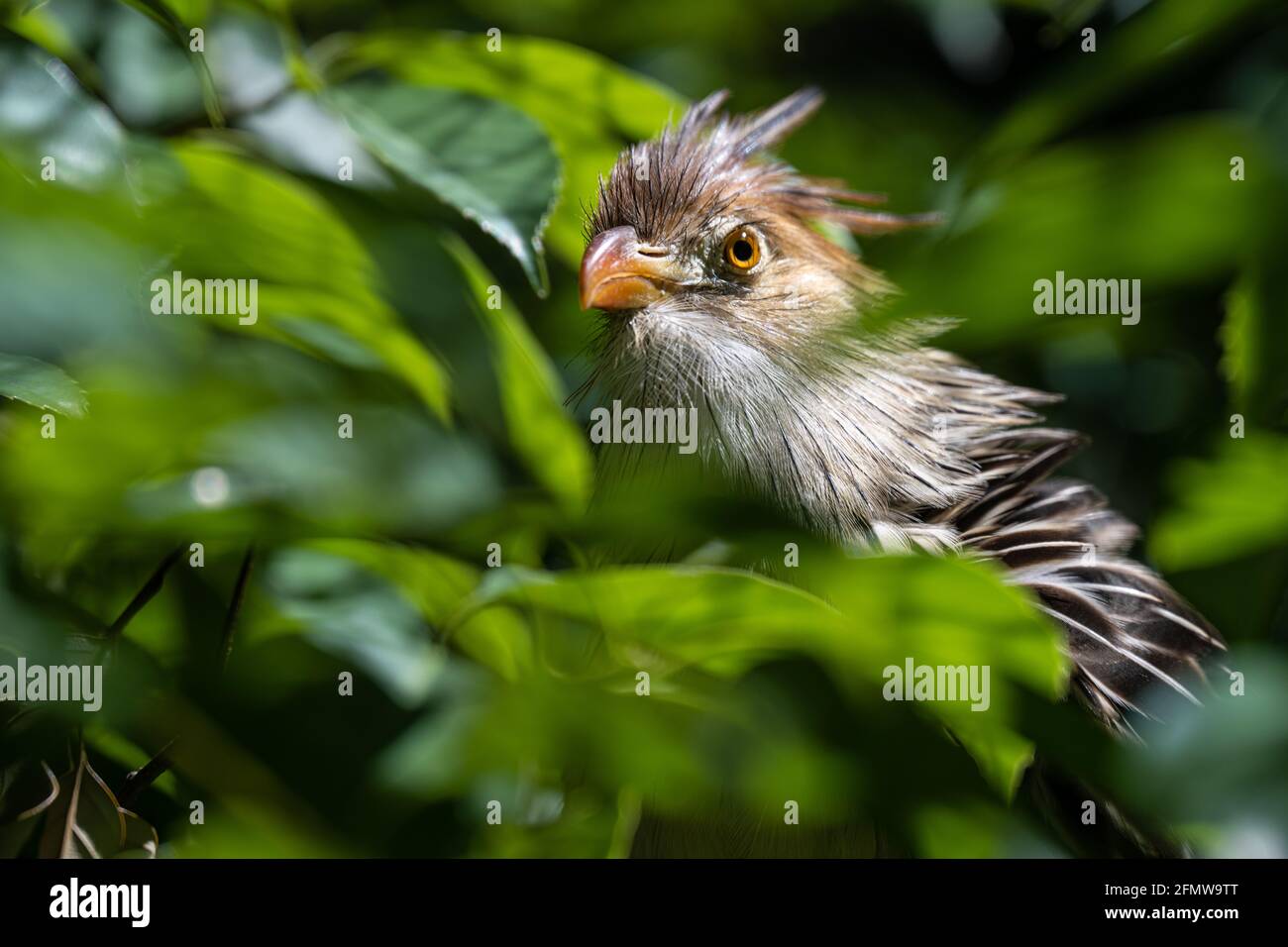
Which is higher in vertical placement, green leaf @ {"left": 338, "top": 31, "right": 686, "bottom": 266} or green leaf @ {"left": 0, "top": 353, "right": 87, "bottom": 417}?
green leaf @ {"left": 338, "top": 31, "right": 686, "bottom": 266}

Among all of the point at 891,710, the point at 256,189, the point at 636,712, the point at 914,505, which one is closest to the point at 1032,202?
the point at 914,505

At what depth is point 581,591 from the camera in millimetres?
1027

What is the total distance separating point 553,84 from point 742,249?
0.37 m

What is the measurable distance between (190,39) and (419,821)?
2.96 feet

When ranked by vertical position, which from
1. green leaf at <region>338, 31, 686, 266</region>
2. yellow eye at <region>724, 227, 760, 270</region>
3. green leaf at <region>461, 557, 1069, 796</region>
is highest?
green leaf at <region>338, 31, 686, 266</region>

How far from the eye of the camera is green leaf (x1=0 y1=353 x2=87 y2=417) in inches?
39.8

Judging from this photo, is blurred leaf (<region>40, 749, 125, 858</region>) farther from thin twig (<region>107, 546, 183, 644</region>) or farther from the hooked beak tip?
the hooked beak tip
